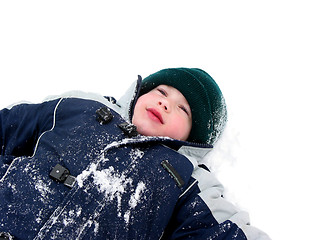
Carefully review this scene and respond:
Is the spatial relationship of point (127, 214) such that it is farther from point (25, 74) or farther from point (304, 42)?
point (304, 42)

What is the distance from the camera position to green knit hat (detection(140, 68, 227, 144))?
1.78 m

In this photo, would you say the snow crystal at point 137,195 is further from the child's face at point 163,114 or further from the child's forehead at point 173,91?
the child's forehead at point 173,91

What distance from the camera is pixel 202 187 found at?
1570mm

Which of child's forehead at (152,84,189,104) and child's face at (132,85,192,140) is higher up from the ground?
child's forehead at (152,84,189,104)

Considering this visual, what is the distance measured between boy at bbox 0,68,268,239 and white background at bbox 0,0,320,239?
30 centimetres

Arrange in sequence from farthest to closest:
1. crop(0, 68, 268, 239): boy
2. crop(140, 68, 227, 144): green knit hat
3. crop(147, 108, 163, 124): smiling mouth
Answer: crop(140, 68, 227, 144): green knit hat → crop(147, 108, 163, 124): smiling mouth → crop(0, 68, 268, 239): boy

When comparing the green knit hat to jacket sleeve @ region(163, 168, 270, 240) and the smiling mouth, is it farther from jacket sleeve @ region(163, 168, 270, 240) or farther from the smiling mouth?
jacket sleeve @ region(163, 168, 270, 240)

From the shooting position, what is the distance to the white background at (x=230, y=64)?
5.94ft

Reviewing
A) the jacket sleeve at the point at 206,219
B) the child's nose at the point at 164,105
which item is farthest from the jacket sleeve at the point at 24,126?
the jacket sleeve at the point at 206,219

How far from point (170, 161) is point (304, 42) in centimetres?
153

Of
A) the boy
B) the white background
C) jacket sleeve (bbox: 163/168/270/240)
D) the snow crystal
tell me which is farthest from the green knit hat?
the snow crystal

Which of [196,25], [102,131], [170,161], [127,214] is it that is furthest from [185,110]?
[196,25]

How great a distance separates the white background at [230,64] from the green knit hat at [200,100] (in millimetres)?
140

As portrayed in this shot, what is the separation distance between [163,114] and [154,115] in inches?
1.7
